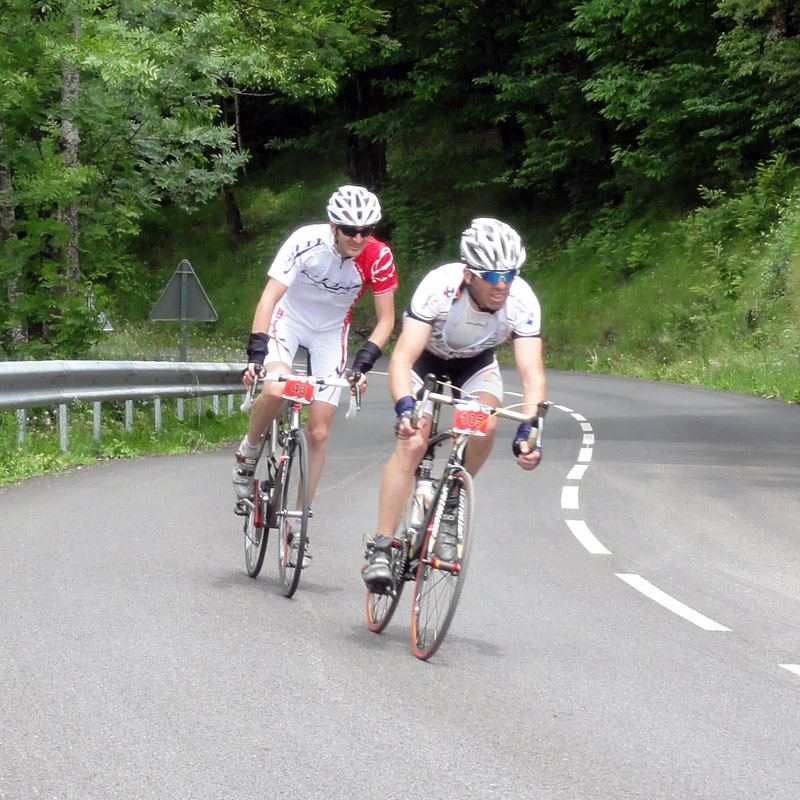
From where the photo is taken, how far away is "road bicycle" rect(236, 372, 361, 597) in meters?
6.60

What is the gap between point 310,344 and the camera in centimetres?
735

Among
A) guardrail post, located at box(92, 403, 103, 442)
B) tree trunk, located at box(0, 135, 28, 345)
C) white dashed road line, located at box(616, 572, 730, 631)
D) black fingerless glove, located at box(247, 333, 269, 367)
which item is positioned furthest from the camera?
tree trunk, located at box(0, 135, 28, 345)

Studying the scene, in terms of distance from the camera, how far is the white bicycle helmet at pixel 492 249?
5562 mm

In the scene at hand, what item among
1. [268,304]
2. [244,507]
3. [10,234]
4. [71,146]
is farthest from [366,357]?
[10,234]

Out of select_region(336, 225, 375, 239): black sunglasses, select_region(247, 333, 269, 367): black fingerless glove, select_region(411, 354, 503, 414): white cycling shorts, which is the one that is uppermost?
select_region(336, 225, 375, 239): black sunglasses

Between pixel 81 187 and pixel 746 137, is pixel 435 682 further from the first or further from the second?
pixel 746 137

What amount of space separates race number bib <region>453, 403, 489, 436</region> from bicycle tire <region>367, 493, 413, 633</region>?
1.82 feet

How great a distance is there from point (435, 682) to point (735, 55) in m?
27.1

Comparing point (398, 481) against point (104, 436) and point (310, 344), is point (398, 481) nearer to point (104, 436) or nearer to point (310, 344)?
point (310, 344)

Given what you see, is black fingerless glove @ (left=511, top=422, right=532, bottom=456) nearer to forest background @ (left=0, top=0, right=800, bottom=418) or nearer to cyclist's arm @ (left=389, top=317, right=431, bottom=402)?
cyclist's arm @ (left=389, top=317, right=431, bottom=402)

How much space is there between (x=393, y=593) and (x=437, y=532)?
434 millimetres

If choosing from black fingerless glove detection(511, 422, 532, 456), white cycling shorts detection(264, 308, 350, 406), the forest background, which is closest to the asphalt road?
black fingerless glove detection(511, 422, 532, 456)

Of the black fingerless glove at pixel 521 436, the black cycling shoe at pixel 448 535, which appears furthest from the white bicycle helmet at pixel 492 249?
the black cycling shoe at pixel 448 535

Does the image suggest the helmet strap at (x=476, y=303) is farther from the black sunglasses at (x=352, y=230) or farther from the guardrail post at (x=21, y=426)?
the guardrail post at (x=21, y=426)
